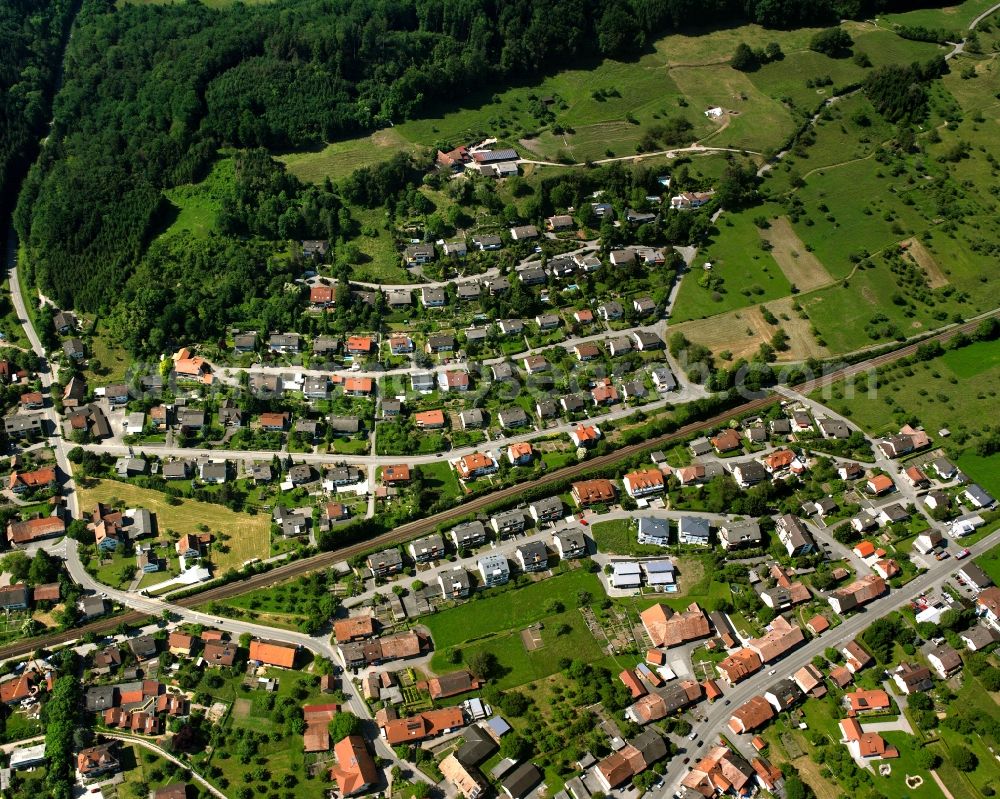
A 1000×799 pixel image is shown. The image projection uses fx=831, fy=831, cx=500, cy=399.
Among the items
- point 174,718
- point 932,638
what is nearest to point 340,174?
point 174,718

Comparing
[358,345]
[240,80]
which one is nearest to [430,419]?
[358,345]

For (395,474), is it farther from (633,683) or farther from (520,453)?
(633,683)

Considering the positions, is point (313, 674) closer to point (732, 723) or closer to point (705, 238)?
point (732, 723)

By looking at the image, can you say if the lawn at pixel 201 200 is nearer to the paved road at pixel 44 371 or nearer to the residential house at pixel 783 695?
the paved road at pixel 44 371

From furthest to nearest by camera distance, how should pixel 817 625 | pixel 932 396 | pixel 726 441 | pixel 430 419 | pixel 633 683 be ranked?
pixel 932 396, pixel 430 419, pixel 726 441, pixel 817 625, pixel 633 683

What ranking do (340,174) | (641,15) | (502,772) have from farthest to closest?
(641,15) < (340,174) < (502,772)

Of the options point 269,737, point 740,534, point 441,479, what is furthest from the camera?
point 441,479
